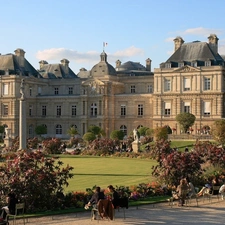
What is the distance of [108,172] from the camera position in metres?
31.3

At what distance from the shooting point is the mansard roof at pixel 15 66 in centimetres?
7238

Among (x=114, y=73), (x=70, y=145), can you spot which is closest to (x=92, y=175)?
(x=70, y=145)

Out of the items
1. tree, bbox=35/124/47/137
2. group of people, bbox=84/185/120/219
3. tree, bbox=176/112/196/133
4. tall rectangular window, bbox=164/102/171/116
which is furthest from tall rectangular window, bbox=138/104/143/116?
group of people, bbox=84/185/120/219

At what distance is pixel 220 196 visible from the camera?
2245 centimetres

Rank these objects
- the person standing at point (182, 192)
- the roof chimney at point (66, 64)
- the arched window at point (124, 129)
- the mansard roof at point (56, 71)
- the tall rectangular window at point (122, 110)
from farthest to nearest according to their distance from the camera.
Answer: the roof chimney at point (66, 64), the mansard roof at point (56, 71), the tall rectangular window at point (122, 110), the arched window at point (124, 129), the person standing at point (182, 192)

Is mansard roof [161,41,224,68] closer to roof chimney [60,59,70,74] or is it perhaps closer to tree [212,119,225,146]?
tree [212,119,225,146]

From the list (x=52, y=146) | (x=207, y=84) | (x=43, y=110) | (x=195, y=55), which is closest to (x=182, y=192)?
(x=52, y=146)

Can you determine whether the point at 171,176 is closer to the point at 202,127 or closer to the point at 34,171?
the point at 34,171

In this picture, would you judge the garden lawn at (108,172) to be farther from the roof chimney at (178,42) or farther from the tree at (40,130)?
the roof chimney at (178,42)

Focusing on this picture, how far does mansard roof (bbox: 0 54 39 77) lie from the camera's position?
2849 inches

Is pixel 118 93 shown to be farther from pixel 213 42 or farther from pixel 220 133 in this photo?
pixel 220 133

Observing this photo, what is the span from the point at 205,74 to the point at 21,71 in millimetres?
26902

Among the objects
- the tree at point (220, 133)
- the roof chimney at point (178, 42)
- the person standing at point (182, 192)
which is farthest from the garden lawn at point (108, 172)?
the roof chimney at point (178, 42)

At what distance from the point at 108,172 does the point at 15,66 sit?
45.0 m
